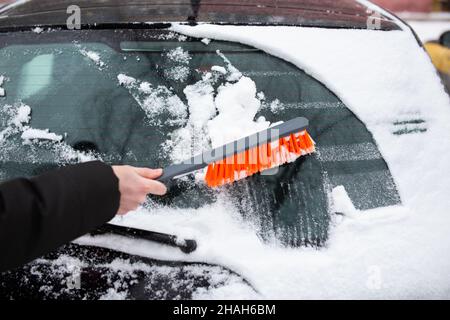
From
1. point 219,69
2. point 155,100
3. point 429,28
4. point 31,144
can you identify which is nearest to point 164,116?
point 155,100

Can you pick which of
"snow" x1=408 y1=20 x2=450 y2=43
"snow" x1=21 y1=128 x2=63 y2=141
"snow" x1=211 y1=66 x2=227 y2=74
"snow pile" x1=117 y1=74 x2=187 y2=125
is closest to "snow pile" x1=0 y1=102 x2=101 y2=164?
"snow" x1=21 y1=128 x2=63 y2=141

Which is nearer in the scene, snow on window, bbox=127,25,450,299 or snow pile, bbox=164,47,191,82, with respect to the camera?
snow on window, bbox=127,25,450,299

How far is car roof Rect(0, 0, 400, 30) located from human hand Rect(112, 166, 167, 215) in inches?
32.7

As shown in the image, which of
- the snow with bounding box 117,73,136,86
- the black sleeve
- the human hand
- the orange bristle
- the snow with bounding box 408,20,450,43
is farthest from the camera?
the snow with bounding box 408,20,450,43

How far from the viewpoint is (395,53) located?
188cm

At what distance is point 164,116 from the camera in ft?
5.54

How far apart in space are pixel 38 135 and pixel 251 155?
88 centimetres

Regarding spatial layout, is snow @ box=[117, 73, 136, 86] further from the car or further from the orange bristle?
the orange bristle

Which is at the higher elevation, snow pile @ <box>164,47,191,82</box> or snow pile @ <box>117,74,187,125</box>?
snow pile @ <box>164,47,191,82</box>

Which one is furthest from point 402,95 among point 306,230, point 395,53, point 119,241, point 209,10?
point 119,241

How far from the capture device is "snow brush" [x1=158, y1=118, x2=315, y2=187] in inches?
56.8

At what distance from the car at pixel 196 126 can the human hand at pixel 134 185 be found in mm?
112

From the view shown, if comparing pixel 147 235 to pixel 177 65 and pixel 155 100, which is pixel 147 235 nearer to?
pixel 155 100

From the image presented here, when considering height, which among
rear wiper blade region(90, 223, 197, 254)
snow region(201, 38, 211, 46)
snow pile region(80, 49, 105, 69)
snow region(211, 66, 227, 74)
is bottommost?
rear wiper blade region(90, 223, 197, 254)
